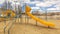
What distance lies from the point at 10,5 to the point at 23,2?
70 cm

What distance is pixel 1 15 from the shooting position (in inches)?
263

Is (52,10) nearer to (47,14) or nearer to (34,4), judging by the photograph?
(47,14)

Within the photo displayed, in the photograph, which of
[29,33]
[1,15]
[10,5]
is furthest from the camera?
[10,5]

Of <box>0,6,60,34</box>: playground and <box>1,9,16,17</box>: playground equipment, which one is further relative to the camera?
<box>1,9,16,17</box>: playground equipment

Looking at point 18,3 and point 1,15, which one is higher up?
point 18,3

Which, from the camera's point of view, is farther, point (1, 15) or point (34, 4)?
point (34, 4)

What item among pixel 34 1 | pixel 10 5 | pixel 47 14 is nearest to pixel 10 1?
pixel 10 5

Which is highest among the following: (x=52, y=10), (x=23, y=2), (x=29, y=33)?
(x=23, y=2)

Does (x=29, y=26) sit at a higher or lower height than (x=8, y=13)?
lower

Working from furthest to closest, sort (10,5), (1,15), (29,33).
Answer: (10,5) < (1,15) < (29,33)

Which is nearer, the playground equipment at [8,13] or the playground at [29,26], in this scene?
the playground at [29,26]

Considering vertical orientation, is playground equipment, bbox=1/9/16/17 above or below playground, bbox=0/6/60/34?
above

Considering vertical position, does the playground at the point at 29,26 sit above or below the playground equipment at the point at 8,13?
below

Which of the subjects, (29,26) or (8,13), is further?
(8,13)
